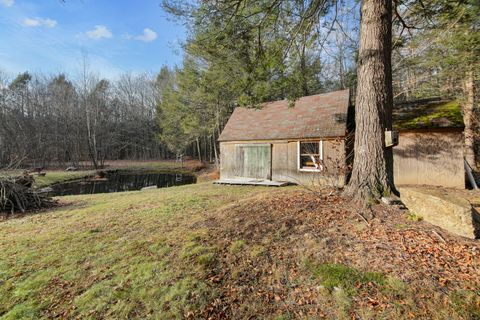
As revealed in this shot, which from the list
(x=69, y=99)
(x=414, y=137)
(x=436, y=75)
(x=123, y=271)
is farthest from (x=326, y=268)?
(x=69, y=99)

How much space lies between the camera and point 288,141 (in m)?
11.9

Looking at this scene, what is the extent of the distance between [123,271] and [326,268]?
2736 mm

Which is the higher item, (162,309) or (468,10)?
(468,10)

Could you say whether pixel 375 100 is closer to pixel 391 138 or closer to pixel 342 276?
pixel 391 138

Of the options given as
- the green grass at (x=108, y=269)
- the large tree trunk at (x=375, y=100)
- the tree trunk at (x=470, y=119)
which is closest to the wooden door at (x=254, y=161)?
the green grass at (x=108, y=269)

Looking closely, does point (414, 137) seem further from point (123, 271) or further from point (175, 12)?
point (123, 271)

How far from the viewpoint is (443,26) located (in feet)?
21.5

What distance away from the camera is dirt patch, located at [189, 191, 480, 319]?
2.51 metres

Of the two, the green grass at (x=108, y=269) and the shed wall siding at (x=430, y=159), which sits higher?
the shed wall siding at (x=430, y=159)

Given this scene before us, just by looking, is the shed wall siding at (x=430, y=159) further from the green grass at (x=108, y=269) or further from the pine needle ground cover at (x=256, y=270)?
the green grass at (x=108, y=269)

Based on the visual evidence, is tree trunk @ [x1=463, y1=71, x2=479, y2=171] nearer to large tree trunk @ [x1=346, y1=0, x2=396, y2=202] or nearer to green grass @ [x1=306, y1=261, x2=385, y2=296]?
large tree trunk @ [x1=346, y1=0, x2=396, y2=202]

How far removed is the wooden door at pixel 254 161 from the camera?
41.2ft

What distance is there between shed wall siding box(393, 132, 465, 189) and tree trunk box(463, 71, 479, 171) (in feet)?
7.75

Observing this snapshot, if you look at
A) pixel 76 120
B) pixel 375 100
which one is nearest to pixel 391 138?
pixel 375 100
